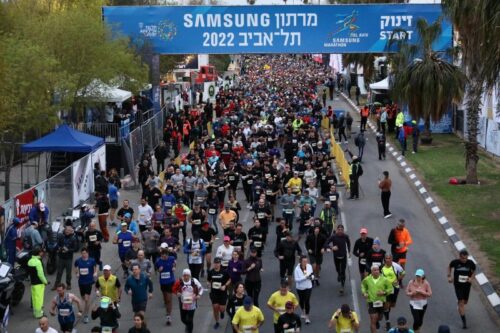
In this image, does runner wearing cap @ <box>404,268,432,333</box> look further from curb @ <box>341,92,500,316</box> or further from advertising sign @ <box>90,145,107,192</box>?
advertising sign @ <box>90,145,107,192</box>

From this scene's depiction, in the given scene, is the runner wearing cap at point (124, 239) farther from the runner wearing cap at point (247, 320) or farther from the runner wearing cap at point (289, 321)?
the runner wearing cap at point (289, 321)

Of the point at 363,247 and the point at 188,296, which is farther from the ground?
the point at 363,247

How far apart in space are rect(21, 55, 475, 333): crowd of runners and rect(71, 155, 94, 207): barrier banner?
1.08 m

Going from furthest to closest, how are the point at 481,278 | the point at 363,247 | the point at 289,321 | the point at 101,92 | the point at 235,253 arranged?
1. the point at 101,92
2. the point at 481,278
3. the point at 363,247
4. the point at 235,253
5. the point at 289,321

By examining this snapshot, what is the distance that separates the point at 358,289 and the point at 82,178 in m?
12.1

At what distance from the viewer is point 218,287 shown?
651 inches

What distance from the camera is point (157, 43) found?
44125 mm

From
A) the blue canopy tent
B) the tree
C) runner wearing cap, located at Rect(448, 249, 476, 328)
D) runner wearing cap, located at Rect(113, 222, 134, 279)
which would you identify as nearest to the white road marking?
runner wearing cap, located at Rect(448, 249, 476, 328)

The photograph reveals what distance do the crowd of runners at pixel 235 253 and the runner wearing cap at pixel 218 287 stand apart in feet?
0.06

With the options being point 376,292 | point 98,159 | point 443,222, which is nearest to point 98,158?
point 98,159

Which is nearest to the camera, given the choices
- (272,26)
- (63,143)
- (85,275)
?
(85,275)

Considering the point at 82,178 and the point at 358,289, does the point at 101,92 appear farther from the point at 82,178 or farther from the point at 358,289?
the point at 358,289

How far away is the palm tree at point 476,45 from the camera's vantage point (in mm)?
20031

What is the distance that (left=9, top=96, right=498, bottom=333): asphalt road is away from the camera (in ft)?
56.3
